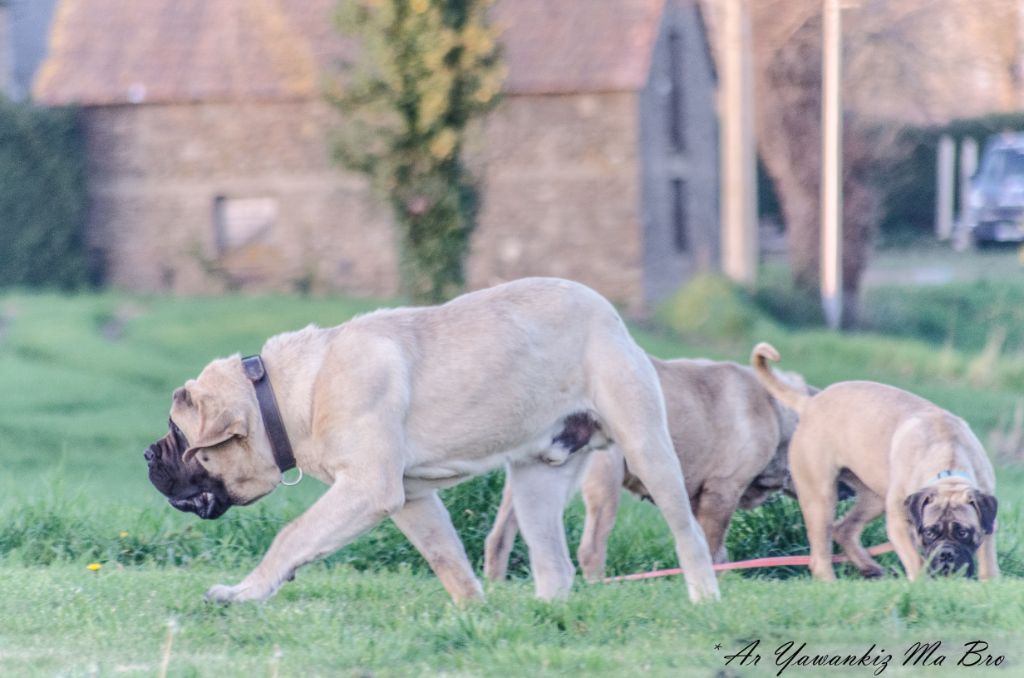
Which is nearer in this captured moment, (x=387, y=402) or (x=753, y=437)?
(x=387, y=402)

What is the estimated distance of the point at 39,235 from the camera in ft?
89.0

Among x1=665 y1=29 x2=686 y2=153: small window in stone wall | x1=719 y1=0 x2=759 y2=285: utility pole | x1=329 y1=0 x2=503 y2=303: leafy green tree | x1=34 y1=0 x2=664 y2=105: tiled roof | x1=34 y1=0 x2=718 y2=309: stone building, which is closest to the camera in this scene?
x1=329 y1=0 x2=503 y2=303: leafy green tree

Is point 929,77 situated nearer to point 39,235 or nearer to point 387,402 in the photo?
point 39,235

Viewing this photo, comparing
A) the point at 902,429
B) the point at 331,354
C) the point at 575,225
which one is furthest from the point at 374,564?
the point at 575,225

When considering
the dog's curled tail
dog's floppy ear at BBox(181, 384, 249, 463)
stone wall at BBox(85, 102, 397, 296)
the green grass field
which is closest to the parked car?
stone wall at BBox(85, 102, 397, 296)

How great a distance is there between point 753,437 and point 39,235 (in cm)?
2175

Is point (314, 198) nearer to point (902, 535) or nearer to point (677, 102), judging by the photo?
point (677, 102)

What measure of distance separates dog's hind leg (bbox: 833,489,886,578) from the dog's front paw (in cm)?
376

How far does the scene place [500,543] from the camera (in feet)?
25.2

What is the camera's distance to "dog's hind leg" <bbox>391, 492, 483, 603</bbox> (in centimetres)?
624

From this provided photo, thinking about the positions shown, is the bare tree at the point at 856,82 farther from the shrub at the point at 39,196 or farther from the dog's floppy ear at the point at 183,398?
the dog's floppy ear at the point at 183,398

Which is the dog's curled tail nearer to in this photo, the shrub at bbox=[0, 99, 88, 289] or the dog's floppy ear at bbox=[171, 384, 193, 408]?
the dog's floppy ear at bbox=[171, 384, 193, 408]

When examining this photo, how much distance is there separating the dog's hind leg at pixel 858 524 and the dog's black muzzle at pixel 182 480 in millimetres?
3710

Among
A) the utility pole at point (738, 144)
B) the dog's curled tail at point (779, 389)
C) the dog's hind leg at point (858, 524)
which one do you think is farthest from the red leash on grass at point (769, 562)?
the utility pole at point (738, 144)
